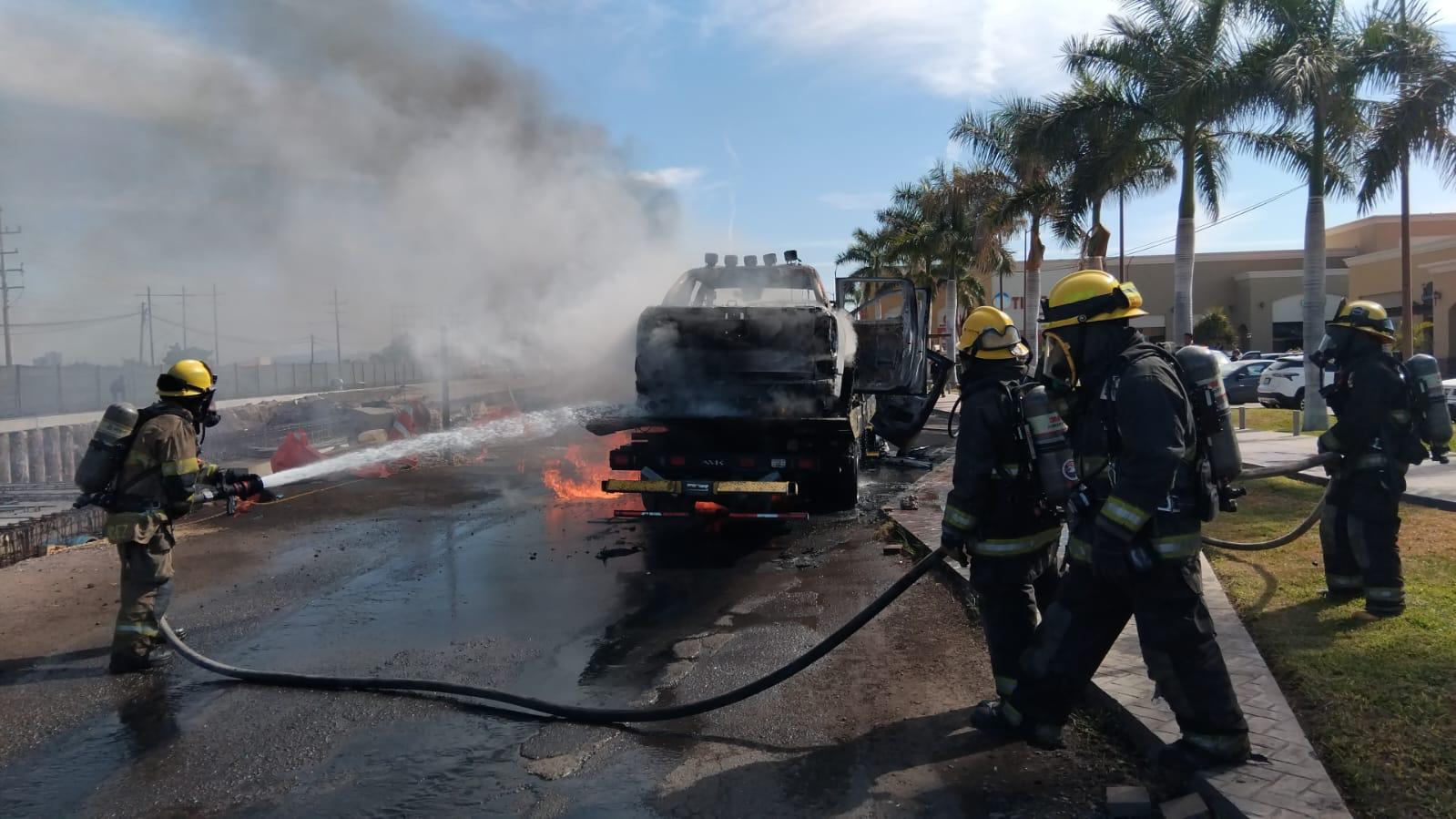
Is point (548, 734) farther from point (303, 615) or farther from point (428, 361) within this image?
point (428, 361)

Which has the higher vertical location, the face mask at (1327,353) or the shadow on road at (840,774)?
the face mask at (1327,353)

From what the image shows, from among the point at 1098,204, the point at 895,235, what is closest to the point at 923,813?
the point at 1098,204

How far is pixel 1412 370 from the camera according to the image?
17.1 feet

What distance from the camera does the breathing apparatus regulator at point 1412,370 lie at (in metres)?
5.07

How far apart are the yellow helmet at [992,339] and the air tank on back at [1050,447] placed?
293 mm

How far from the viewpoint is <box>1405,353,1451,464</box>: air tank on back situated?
16.5 ft

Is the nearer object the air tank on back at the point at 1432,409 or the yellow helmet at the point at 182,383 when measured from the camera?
the air tank on back at the point at 1432,409

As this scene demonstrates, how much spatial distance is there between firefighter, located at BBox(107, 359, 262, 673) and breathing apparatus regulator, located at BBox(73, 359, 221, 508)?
14mm

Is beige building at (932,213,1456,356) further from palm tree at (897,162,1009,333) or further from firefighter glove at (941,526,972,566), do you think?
firefighter glove at (941,526,972,566)

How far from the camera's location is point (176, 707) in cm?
457

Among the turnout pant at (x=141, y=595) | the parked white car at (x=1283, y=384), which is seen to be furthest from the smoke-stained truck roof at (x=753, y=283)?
the parked white car at (x=1283, y=384)

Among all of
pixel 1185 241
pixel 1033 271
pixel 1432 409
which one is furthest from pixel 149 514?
pixel 1033 271

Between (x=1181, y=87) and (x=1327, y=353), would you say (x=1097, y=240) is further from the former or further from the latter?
(x=1327, y=353)

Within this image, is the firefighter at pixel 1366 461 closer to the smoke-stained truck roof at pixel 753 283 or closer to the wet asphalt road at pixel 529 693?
the wet asphalt road at pixel 529 693
